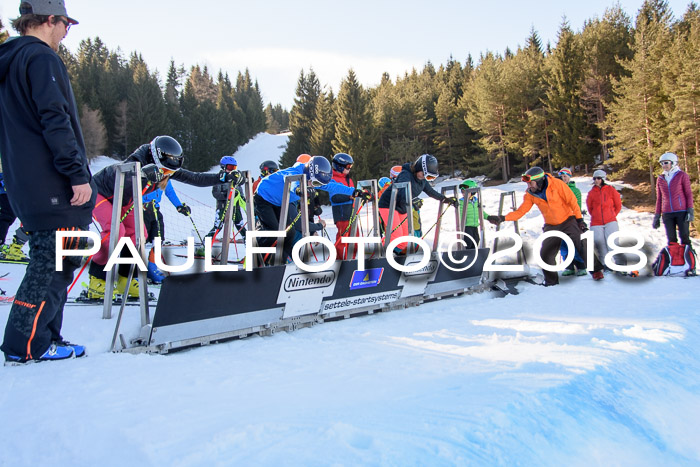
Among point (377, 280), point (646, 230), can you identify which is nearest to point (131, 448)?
point (377, 280)

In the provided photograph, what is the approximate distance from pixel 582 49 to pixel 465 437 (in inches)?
1578

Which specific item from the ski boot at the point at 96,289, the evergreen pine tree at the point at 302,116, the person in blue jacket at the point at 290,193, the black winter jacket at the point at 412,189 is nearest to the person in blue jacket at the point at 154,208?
the ski boot at the point at 96,289

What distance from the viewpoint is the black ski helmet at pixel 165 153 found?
444 centimetres

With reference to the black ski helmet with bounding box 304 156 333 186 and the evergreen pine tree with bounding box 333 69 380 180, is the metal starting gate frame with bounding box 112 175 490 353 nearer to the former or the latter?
the black ski helmet with bounding box 304 156 333 186

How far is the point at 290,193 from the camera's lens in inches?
234

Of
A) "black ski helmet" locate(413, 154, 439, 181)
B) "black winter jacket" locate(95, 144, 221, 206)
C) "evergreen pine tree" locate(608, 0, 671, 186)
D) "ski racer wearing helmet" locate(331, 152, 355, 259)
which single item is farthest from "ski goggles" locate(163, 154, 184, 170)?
"evergreen pine tree" locate(608, 0, 671, 186)

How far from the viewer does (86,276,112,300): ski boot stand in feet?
15.3

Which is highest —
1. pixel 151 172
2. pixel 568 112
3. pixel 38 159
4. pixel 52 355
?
pixel 568 112

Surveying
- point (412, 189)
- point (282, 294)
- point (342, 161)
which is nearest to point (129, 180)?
point (282, 294)

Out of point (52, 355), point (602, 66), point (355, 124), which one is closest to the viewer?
point (52, 355)

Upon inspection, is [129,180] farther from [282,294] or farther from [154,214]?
[282,294]

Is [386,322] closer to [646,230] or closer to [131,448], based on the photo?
[131,448]

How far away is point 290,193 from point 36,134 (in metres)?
3.43

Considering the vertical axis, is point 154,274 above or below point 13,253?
below
